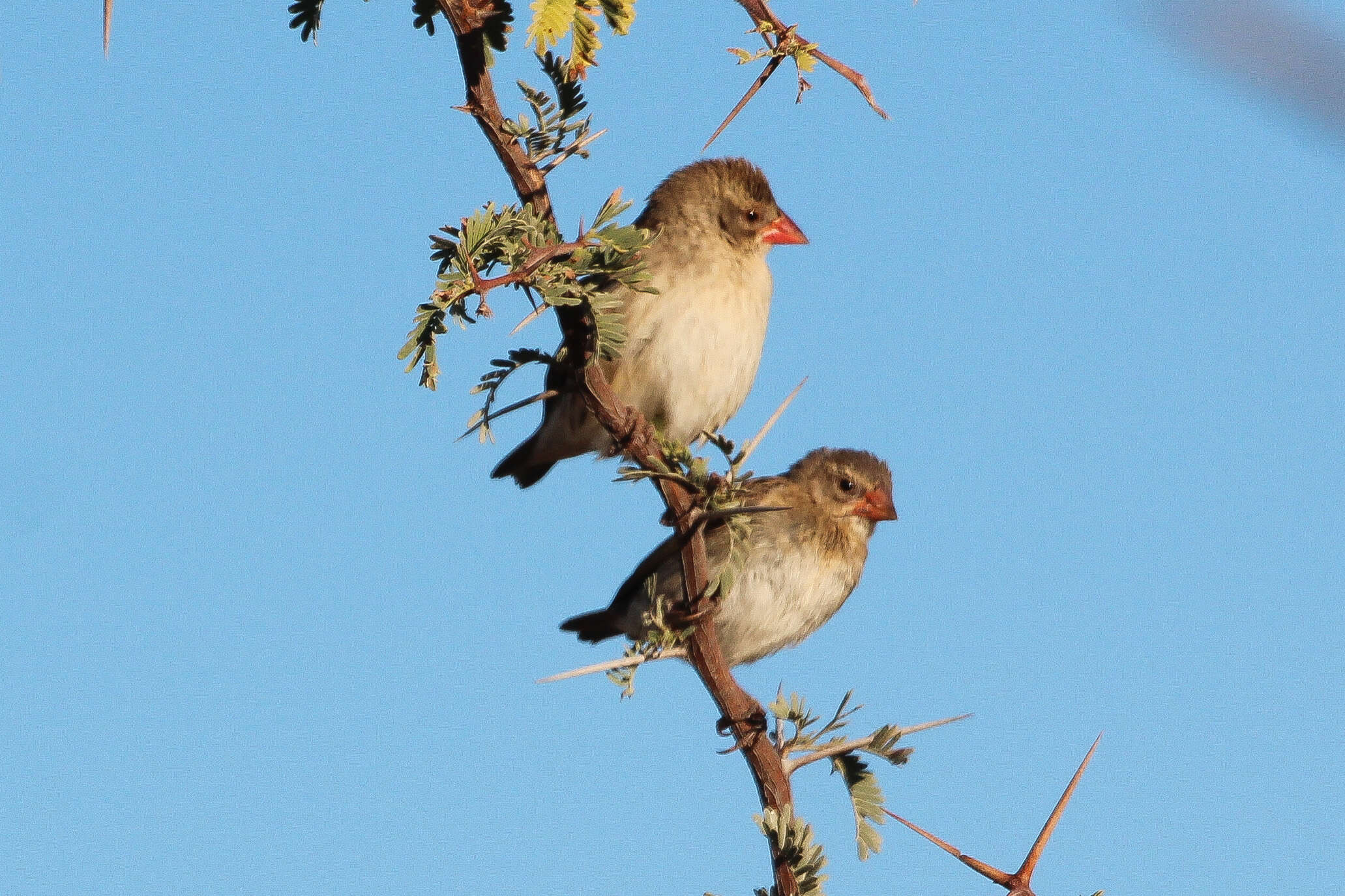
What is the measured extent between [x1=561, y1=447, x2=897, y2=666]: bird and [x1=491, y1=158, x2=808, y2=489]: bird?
2.44 ft

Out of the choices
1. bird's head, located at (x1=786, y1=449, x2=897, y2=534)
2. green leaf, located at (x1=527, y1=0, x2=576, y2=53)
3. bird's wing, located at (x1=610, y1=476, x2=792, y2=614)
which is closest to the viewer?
green leaf, located at (x1=527, y1=0, x2=576, y2=53)

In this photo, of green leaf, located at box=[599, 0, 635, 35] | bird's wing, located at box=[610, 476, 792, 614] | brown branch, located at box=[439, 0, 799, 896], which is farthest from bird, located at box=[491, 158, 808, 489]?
green leaf, located at box=[599, 0, 635, 35]

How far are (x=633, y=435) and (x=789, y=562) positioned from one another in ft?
10.3

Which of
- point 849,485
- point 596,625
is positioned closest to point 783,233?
point 849,485

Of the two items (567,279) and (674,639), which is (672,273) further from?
(567,279)

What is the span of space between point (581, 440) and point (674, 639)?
2199 mm

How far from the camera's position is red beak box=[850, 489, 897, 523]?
23.1 feet

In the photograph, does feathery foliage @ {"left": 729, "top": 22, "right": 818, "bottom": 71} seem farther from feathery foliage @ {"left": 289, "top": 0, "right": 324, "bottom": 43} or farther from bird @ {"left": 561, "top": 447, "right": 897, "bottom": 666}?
bird @ {"left": 561, "top": 447, "right": 897, "bottom": 666}

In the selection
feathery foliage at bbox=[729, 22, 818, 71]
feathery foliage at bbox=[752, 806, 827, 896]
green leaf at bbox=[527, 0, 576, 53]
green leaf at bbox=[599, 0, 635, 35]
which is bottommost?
feathery foliage at bbox=[752, 806, 827, 896]

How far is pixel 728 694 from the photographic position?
13.0ft

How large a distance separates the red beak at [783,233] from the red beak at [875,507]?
4.83 ft

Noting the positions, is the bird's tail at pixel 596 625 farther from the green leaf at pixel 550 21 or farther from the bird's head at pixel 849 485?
the green leaf at pixel 550 21

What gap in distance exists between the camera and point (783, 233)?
6.20 meters

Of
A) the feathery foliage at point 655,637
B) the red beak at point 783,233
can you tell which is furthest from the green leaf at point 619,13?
the red beak at point 783,233
